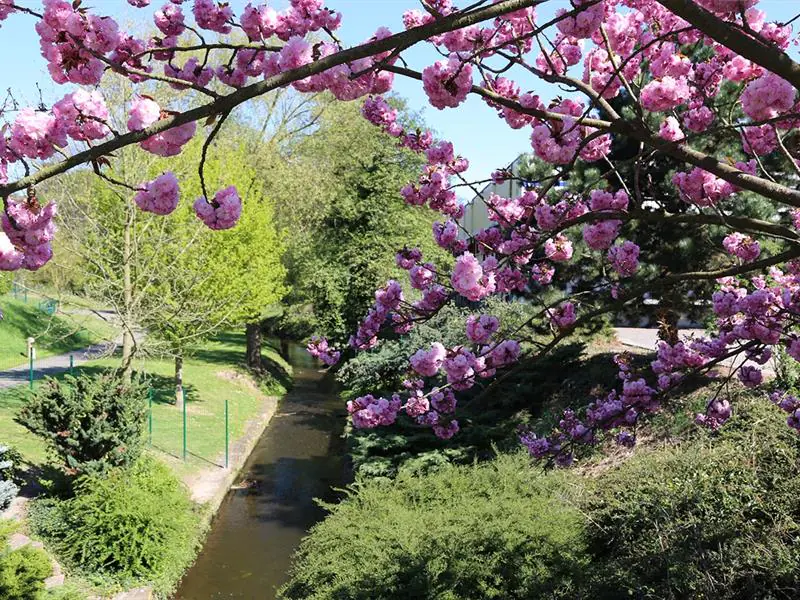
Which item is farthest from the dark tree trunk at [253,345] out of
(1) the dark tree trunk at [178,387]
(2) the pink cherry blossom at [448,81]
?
(2) the pink cherry blossom at [448,81]

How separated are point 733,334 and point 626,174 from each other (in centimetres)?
691

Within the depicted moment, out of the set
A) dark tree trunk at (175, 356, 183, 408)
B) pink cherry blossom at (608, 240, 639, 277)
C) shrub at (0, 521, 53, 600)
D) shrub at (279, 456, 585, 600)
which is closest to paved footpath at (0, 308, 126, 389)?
dark tree trunk at (175, 356, 183, 408)

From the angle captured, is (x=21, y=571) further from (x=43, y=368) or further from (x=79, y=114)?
(x=43, y=368)

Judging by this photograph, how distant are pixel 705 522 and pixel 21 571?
6.24m

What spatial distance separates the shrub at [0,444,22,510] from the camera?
8.45 m

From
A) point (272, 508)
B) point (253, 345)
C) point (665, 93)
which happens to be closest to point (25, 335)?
point (253, 345)

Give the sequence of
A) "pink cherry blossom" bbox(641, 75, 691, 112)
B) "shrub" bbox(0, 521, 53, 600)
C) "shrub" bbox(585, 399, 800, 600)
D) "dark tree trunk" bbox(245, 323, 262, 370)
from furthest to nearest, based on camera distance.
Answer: "dark tree trunk" bbox(245, 323, 262, 370), "shrub" bbox(0, 521, 53, 600), "shrub" bbox(585, 399, 800, 600), "pink cherry blossom" bbox(641, 75, 691, 112)

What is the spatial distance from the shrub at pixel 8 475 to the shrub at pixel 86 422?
0.54 m

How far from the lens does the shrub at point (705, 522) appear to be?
5.07 meters

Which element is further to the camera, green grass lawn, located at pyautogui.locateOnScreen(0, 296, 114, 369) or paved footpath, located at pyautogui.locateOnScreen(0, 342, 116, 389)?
green grass lawn, located at pyautogui.locateOnScreen(0, 296, 114, 369)

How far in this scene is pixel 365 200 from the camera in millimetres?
18953

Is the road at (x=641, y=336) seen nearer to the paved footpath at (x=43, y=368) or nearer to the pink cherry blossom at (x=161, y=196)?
the paved footpath at (x=43, y=368)

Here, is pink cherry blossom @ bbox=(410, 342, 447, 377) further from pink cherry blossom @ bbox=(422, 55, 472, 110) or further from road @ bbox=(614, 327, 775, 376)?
road @ bbox=(614, 327, 775, 376)

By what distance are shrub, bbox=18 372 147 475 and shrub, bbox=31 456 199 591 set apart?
32 centimetres
